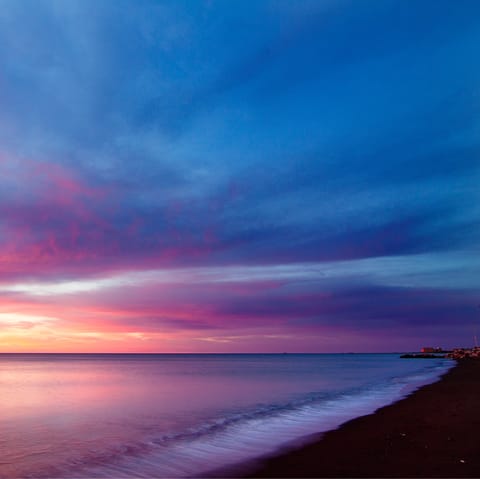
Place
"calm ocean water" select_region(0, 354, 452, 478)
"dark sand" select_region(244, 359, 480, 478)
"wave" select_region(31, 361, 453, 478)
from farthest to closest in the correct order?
"calm ocean water" select_region(0, 354, 452, 478) < "wave" select_region(31, 361, 453, 478) < "dark sand" select_region(244, 359, 480, 478)

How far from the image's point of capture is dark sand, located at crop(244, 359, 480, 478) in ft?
40.4

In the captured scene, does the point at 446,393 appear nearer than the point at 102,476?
No

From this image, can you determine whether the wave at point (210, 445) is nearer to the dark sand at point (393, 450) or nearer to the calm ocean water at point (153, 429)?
the calm ocean water at point (153, 429)

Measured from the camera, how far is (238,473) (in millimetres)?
13227

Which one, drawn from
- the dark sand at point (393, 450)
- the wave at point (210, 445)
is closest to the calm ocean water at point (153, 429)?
the wave at point (210, 445)

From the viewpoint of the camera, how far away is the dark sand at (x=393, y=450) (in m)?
12.3

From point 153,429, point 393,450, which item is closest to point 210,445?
point 153,429

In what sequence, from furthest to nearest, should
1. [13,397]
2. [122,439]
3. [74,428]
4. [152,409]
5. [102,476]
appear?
[13,397] < [152,409] < [74,428] < [122,439] < [102,476]

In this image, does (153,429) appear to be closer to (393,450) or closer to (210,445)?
(210,445)

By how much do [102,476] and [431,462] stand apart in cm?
882

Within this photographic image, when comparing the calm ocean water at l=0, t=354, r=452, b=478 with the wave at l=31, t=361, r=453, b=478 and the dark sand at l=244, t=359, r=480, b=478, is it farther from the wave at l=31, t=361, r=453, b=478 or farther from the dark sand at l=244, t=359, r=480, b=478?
the dark sand at l=244, t=359, r=480, b=478

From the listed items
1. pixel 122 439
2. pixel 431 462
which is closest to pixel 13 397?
pixel 122 439

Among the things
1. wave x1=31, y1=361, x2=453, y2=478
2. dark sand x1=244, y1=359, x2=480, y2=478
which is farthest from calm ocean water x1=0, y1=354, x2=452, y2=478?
dark sand x1=244, y1=359, x2=480, y2=478

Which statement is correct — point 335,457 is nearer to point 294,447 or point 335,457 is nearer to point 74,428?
point 294,447
